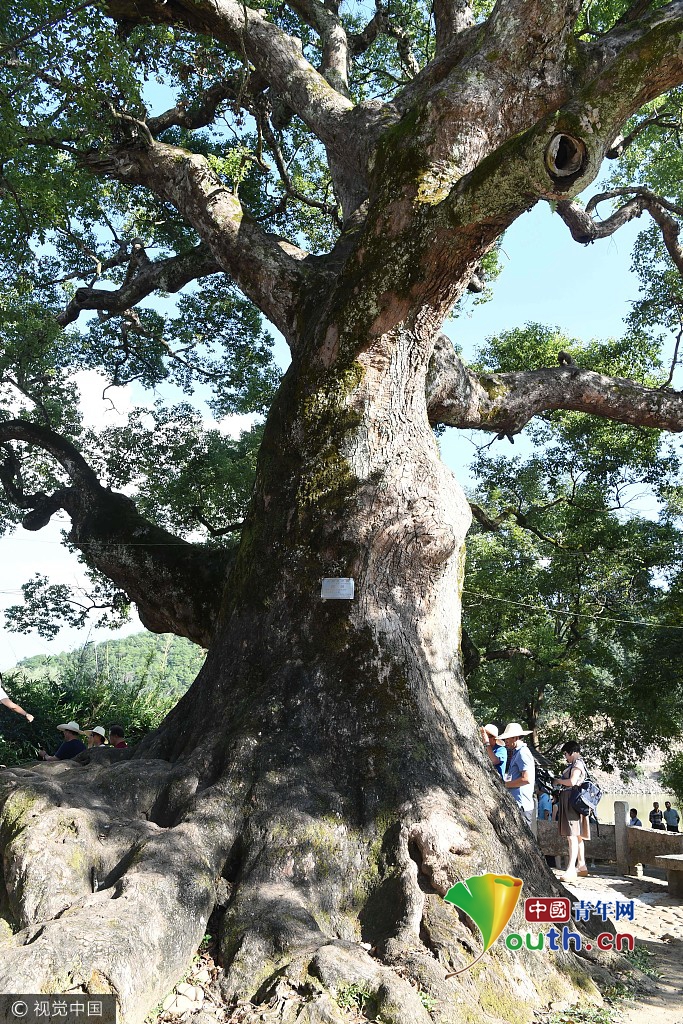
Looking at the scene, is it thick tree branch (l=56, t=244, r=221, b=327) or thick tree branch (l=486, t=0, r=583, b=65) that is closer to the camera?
thick tree branch (l=486, t=0, r=583, b=65)

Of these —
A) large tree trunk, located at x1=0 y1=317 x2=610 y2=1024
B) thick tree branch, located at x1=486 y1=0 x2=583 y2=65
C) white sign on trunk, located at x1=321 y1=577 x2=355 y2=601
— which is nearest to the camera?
large tree trunk, located at x1=0 y1=317 x2=610 y2=1024

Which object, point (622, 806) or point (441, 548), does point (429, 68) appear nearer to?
point (441, 548)

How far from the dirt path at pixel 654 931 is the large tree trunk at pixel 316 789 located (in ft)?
1.87

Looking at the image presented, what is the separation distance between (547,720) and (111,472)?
14.7 m

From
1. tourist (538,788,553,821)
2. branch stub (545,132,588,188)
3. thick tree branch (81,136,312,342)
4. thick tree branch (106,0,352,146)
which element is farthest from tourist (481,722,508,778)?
thick tree branch (106,0,352,146)

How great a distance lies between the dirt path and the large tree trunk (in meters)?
0.57

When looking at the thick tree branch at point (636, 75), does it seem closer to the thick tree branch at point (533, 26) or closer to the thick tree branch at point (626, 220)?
the thick tree branch at point (533, 26)

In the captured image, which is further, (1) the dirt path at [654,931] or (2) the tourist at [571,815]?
(2) the tourist at [571,815]

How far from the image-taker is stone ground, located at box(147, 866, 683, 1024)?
331 cm

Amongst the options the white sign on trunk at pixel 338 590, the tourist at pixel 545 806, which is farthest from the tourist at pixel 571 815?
the white sign on trunk at pixel 338 590

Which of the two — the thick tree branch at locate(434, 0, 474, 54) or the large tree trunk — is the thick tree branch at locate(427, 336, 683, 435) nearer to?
the large tree trunk

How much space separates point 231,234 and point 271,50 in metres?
2.62

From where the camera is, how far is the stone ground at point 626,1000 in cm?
331

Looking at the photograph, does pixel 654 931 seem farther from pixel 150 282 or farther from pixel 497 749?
pixel 150 282
